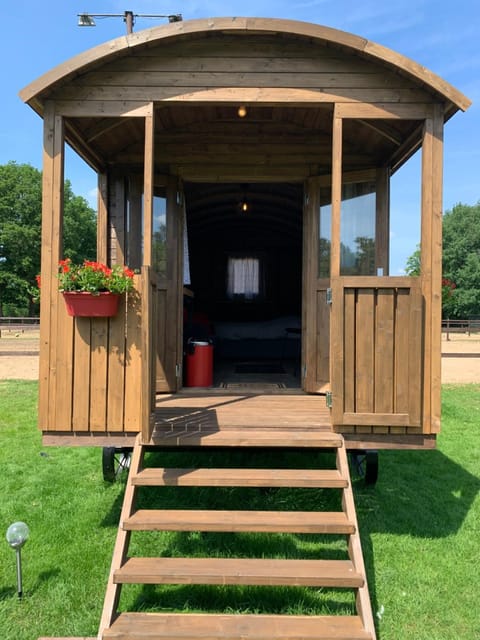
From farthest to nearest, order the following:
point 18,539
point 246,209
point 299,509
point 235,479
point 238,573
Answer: point 246,209, point 299,509, point 235,479, point 18,539, point 238,573

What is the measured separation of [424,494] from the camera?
4316mm

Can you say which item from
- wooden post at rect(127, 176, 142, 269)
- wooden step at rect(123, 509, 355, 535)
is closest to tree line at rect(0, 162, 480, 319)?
wooden post at rect(127, 176, 142, 269)

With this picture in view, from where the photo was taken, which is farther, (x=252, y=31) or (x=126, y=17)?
(x=126, y=17)

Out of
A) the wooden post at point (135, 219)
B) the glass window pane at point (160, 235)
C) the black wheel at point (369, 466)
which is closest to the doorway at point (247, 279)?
the glass window pane at point (160, 235)

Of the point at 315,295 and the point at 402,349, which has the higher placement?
the point at 315,295

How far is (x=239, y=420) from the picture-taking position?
3420 mm

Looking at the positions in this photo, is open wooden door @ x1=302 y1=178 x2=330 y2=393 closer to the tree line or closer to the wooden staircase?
the wooden staircase

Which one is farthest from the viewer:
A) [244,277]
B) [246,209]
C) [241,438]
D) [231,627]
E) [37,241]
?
[37,241]

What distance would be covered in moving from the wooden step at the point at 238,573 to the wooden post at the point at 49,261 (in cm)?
132

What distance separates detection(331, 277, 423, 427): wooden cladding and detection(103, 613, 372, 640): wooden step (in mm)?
1265

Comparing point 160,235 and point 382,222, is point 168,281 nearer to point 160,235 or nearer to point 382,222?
point 160,235

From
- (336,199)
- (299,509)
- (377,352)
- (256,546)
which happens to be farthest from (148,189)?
(299,509)

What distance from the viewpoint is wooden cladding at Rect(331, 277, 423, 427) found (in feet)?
10.4

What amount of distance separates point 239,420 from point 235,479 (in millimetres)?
553
